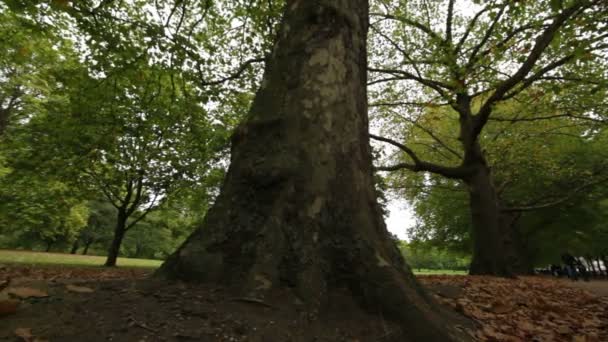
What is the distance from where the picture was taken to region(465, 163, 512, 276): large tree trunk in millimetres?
8727

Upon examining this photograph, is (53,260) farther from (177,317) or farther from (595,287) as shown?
(595,287)

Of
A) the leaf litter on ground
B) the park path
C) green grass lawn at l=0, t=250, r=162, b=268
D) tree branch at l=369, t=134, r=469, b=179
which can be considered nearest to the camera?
the leaf litter on ground

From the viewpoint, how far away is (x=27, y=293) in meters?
1.82

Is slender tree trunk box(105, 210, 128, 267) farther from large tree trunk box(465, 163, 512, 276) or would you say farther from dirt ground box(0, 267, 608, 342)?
large tree trunk box(465, 163, 512, 276)

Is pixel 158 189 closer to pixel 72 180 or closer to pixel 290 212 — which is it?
pixel 72 180

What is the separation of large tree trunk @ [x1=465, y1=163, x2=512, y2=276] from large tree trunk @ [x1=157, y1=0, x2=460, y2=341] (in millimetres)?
7786

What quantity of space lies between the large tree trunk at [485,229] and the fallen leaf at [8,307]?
9.99 meters

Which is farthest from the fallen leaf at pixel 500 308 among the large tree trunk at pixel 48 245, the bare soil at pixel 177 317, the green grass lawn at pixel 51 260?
the large tree trunk at pixel 48 245

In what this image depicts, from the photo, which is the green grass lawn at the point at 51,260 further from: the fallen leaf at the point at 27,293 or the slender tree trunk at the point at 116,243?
the fallen leaf at the point at 27,293

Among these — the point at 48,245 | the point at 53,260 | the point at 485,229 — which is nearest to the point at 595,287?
the point at 485,229

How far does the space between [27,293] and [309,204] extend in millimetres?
1812

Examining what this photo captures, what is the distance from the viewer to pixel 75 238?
1499 inches

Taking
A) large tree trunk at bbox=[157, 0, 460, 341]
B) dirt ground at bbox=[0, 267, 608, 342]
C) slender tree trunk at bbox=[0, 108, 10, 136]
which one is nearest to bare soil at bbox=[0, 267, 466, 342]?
dirt ground at bbox=[0, 267, 608, 342]

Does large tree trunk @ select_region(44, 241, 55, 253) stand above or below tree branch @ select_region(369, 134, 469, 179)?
below
